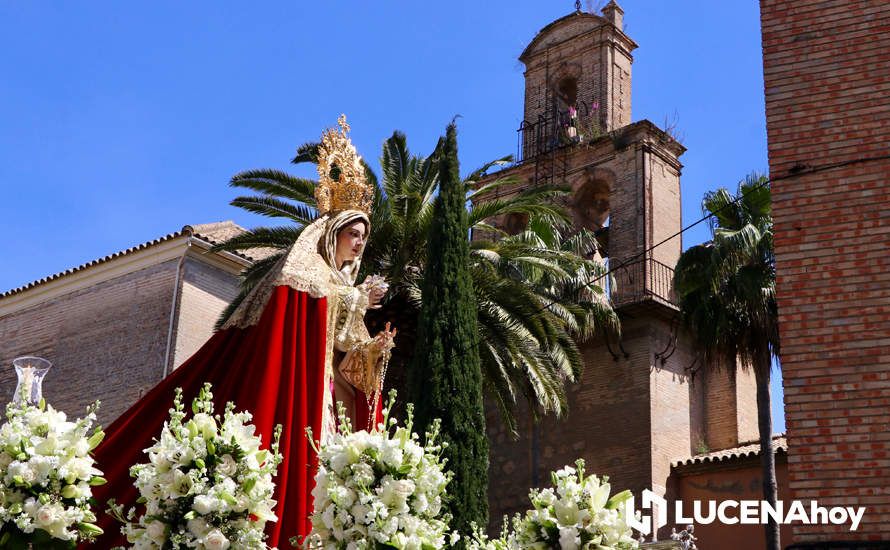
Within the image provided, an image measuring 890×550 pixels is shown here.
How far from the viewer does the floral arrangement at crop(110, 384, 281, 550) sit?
4.46 meters

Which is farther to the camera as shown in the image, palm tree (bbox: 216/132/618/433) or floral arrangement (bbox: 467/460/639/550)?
palm tree (bbox: 216/132/618/433)

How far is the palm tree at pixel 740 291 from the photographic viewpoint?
55.8ft

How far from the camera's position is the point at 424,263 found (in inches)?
575

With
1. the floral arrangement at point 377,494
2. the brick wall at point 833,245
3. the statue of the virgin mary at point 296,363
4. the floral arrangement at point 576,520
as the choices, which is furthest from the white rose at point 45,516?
the brick wall at point 833,245

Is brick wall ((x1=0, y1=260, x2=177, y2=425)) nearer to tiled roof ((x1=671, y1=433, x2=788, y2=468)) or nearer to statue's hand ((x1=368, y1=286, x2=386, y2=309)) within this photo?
tiled roof ((x1=671, y1=433, x2=788, y2=468))

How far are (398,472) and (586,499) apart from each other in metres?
0.83

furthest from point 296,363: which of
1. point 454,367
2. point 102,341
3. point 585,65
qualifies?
point 585,65

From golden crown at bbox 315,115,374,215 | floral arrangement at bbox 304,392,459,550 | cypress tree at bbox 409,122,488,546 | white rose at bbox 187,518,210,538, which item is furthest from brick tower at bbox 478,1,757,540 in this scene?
white rose at bbox 187,518,210,538

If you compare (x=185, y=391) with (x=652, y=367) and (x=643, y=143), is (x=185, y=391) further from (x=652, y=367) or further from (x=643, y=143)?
(x=643, y=143)

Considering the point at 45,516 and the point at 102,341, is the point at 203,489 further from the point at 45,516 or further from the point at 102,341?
the point at 102,341

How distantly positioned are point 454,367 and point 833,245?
13.1 ft

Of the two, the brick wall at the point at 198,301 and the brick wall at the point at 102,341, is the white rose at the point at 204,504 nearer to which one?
the brick wall at the point at 198,301

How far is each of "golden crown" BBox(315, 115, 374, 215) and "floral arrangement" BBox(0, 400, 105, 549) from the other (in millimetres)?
2990

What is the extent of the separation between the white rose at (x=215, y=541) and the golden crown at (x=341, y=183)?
330cm
